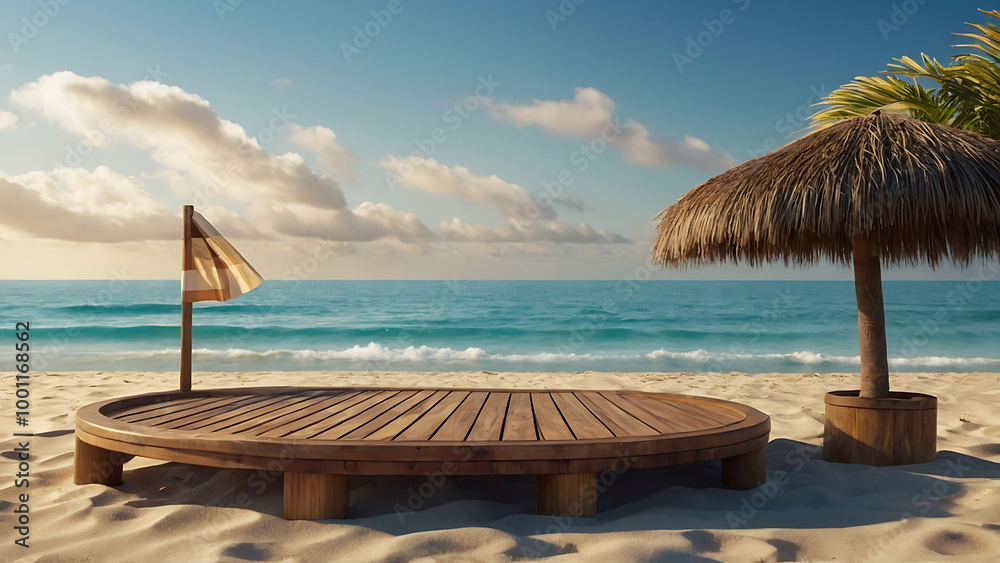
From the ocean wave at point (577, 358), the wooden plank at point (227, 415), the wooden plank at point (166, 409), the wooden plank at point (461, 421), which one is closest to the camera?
the wooden plank at point (461, 421)

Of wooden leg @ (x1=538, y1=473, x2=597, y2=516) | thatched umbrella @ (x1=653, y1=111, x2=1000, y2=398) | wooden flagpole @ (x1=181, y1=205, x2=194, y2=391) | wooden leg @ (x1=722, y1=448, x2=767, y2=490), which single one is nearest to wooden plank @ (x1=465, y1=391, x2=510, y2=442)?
wooden leg @ (x1=538, y1=473, x2=597, y2=516)

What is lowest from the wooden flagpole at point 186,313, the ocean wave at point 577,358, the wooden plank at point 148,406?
the ocean wave at point 577,358

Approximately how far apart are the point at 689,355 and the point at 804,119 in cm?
1358

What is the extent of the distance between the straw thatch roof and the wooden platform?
1216 mm

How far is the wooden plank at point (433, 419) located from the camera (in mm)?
3070

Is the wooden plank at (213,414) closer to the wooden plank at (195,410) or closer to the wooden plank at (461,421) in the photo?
the wooden plank at (195,410)

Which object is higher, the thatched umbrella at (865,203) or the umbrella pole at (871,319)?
the thatched umbrella at (865,203)

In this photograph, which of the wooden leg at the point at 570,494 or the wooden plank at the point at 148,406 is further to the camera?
the wooden plank at the point at 148,406

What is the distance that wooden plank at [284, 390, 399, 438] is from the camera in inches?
124

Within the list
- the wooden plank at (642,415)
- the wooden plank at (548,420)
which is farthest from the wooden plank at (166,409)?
the wooden plank at (642,415)

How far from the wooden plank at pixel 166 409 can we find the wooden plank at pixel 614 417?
106 inches

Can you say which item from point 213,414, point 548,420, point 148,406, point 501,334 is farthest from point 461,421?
point 501,334

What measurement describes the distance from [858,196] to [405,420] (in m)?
3.04

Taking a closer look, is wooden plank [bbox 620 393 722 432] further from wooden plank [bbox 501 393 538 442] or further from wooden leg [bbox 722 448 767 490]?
wooden plank [bbox 501 393 538 442]
